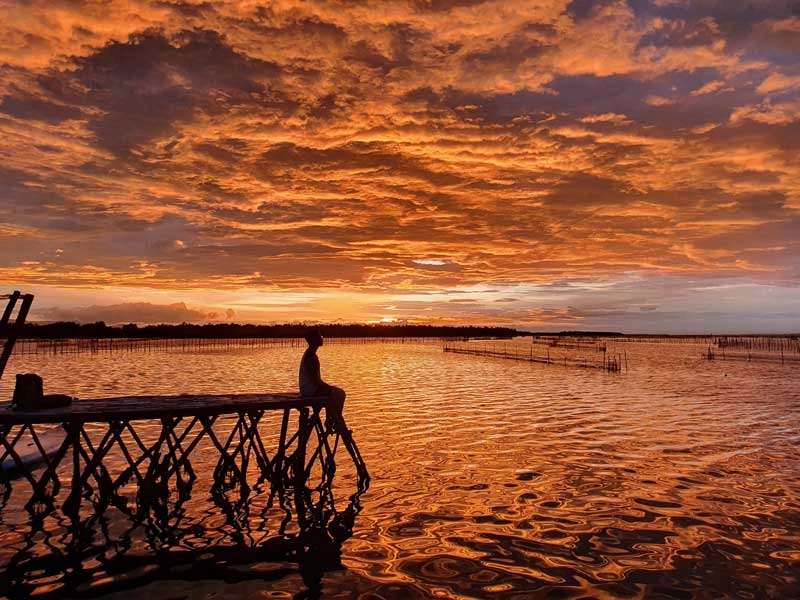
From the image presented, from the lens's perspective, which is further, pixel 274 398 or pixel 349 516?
pixel 274 398

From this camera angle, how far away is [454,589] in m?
9.43

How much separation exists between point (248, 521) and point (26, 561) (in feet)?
13.7

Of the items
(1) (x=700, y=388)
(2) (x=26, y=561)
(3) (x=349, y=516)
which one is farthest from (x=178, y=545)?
(1) (x=700, y=388)

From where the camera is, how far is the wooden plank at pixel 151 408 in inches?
531

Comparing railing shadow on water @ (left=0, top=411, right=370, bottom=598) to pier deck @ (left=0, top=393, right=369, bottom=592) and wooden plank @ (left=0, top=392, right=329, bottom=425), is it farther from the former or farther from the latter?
wooden plank @ (left=0, top=392, right=329, bottom=425)

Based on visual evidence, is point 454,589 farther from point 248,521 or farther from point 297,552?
point 248,521

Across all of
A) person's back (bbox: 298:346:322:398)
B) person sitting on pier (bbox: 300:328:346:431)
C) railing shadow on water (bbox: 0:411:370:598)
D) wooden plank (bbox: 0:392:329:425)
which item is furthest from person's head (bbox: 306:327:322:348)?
railing shadow on water (bbox: 0:411:370:598)

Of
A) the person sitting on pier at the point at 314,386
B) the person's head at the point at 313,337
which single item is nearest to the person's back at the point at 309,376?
the person sitting on pier at the point at 314,386

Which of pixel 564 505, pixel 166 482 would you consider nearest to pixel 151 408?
pixel 166 482

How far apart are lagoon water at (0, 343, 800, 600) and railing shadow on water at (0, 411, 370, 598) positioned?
1.21ft

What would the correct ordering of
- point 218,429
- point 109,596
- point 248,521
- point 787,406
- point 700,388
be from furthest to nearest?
point 700,388, point 787,406, point 218,429, point 248,521, point 109,596

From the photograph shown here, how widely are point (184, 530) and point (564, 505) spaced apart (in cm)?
860

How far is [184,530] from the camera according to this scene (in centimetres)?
1247

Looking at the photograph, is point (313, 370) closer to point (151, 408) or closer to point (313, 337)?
point (313, 337)
